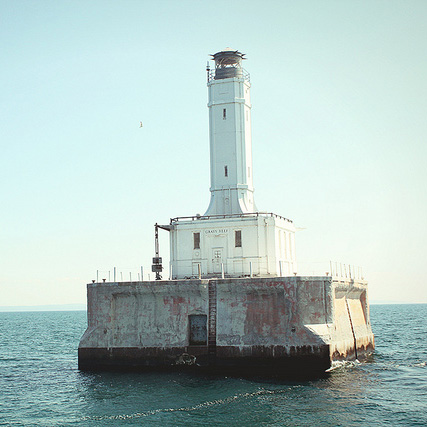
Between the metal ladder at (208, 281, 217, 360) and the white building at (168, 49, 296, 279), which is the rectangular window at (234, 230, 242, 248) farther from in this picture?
the metal ladder at (208, 281, 217, 360)

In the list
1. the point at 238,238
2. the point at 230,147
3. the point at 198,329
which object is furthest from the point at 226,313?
the point at 230,147

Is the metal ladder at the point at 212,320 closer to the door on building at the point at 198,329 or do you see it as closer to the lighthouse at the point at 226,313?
the lighthouse at the point at 226,313

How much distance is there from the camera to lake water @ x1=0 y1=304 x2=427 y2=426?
23.9m

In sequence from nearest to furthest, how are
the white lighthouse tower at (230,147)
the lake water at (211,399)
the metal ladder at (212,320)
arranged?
the lake water at (211,399)
the metal ladder at (212,320)
the white lighthouse tower at (230,147)

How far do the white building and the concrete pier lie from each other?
5.56m

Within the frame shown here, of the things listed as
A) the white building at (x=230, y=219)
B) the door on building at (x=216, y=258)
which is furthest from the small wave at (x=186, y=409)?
the door on building at (x=216, y=258)

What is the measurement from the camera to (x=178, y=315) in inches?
1358

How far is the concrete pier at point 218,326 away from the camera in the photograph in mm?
32156

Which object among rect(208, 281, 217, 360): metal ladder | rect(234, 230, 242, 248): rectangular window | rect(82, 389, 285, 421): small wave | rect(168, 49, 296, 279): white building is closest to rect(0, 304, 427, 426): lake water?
rect(82, 389, 285, 421): small wave

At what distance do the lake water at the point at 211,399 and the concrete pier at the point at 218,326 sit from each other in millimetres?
1499

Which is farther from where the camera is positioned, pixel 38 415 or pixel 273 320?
pixel 273 320

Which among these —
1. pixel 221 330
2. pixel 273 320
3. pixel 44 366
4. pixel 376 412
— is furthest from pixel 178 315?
pixel 376 412

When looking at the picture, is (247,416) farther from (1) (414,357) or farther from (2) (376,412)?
(1) (414,357)

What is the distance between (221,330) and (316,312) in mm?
5156
